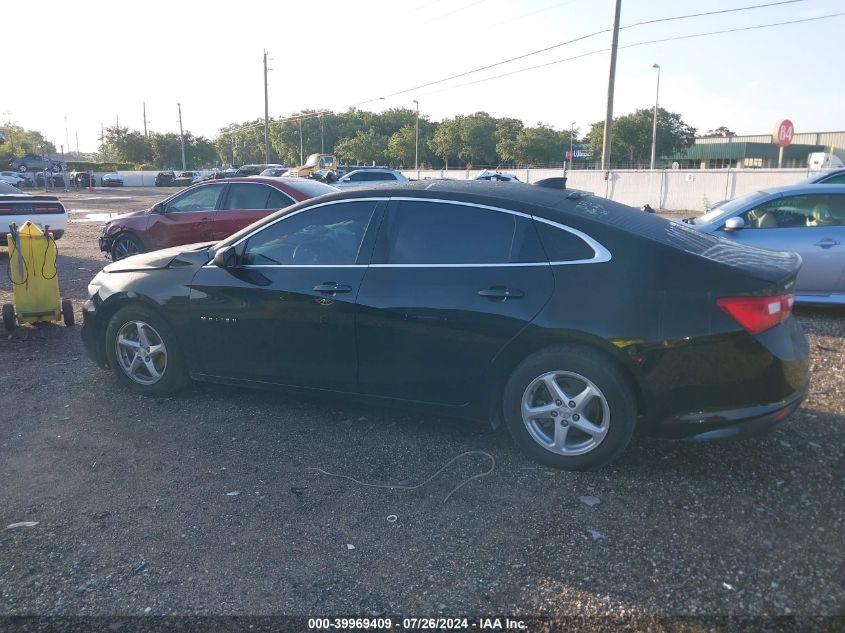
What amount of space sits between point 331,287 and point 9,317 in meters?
4.79

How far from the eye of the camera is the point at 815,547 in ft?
11.0

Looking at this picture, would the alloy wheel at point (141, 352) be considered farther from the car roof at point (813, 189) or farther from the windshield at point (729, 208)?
the car roof at point (813, 189)

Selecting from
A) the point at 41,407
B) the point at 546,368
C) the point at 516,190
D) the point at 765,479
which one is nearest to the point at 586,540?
the point at 546,368

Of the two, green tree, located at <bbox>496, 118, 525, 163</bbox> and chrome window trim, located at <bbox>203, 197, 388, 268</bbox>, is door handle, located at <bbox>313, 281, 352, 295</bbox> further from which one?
green tree, located at <bbox>496, 118, 525, 163</bbox>

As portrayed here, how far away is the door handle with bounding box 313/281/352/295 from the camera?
183 inches

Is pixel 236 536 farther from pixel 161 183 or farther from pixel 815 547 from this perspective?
pixel 161 183

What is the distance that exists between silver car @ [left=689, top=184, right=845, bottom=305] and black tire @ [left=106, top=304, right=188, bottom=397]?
6272 millimetres

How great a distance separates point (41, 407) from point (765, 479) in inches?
202

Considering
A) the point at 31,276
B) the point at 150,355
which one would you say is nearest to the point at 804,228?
the point at 150,355

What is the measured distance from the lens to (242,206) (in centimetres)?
1099

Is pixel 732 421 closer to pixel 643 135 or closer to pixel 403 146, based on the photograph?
pixel 643 135

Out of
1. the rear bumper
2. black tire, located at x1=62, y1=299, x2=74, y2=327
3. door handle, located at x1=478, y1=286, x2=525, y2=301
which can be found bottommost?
black tire, located at x1=62, y1=299, x2=74, y2=327

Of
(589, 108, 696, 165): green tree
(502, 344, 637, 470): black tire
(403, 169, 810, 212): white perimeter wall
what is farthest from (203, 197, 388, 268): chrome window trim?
(589, 108, 696, 165): green tree

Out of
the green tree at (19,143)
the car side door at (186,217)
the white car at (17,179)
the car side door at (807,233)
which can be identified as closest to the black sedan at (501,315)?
the car side door at (807,233)
